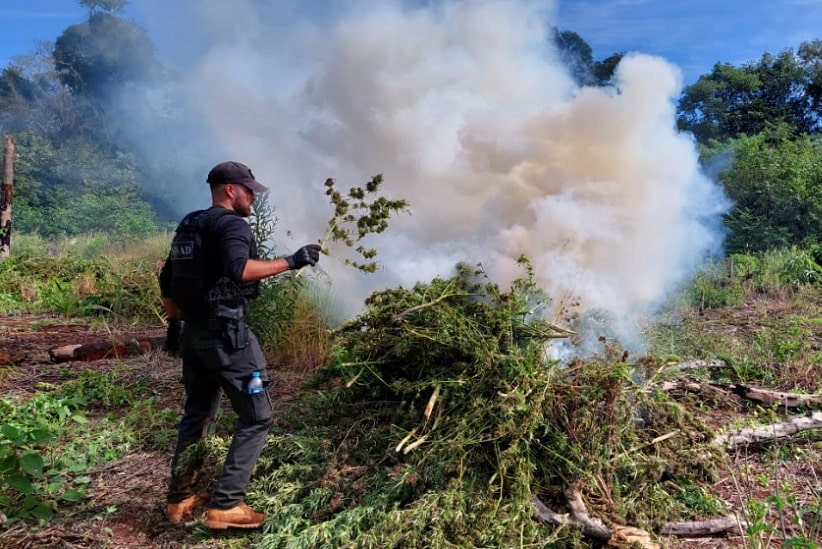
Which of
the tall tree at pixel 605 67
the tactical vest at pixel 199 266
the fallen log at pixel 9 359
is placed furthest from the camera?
the tall tree at pixel 605 67

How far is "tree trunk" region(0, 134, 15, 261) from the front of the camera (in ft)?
38.1

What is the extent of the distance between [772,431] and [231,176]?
12.3 feet

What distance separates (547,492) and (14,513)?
9.39 feet

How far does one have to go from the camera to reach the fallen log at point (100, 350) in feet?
19.4

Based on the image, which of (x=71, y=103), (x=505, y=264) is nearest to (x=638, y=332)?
(x=505, y=264)

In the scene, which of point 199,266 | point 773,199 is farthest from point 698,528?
point 773,199

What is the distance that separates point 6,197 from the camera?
11.9 m

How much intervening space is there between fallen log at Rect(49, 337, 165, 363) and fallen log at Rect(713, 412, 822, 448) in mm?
5492

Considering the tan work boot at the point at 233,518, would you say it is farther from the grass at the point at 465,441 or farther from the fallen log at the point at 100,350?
the fallen log at the point at 100,350

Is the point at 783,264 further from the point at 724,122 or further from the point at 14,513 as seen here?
the point at 14,513

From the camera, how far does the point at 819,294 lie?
8.60 metres

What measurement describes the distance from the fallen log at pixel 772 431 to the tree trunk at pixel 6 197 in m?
12.7

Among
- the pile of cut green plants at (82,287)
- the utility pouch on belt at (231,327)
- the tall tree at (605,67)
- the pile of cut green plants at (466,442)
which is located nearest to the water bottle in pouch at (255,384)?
the utility pouch on belt at (231,327)

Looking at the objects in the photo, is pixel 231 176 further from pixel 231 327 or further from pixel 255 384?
pixel 255 384
